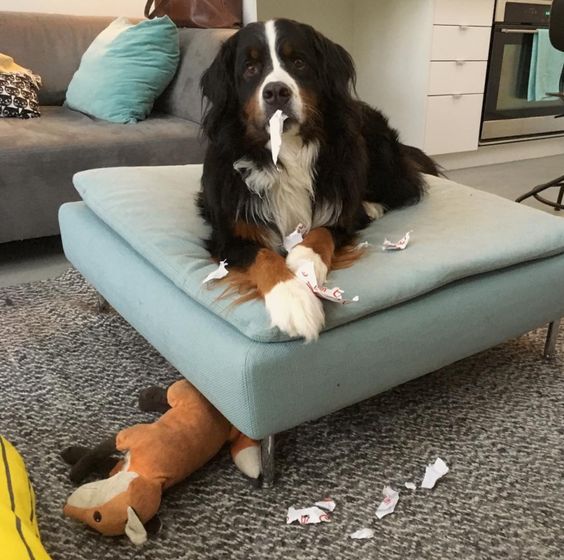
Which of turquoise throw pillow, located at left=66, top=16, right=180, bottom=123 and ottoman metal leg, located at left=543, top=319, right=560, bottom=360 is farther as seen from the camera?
turquoise throw pillow, located at left=66, top=16, right=180, bottom=123

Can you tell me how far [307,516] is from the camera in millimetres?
1197

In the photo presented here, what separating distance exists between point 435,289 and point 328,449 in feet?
1.45

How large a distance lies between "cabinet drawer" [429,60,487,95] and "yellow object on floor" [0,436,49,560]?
3360mm

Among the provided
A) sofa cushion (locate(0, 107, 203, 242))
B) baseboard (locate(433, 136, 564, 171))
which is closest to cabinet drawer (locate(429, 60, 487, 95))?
baseboard (locate(433, 136, 564, 171))

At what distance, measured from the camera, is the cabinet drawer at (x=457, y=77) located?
12.2ft

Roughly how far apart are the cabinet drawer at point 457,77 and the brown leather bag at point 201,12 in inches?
50.8

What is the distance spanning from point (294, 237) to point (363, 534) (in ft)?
2.34

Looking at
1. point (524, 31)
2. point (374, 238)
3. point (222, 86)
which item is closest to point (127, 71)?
point (222, 86)

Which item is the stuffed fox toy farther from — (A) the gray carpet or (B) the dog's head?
(B) the dog's head

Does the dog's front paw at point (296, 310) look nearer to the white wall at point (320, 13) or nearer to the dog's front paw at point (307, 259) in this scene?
the dog's front paw at point (307, 259)

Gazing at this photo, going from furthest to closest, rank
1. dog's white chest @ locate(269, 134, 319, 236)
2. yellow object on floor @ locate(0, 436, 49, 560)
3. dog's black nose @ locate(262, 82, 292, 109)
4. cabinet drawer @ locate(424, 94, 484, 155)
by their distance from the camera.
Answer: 1. cabinet drawer @ locate(424, 94, 484, 155)
2. dog's white chest @ locate(269, 134, 319, 236)
3. dog's black nose @ locate(262, 82, 292, 109)
4. yellow object on floor @ locate(0, 436, 49, 560)

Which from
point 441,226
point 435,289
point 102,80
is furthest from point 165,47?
point 435,289

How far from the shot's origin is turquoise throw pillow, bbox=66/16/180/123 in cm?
265

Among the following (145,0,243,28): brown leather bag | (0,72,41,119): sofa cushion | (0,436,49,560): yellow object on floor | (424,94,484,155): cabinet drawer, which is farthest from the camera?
(424,94,484,155): cabinet drawer
